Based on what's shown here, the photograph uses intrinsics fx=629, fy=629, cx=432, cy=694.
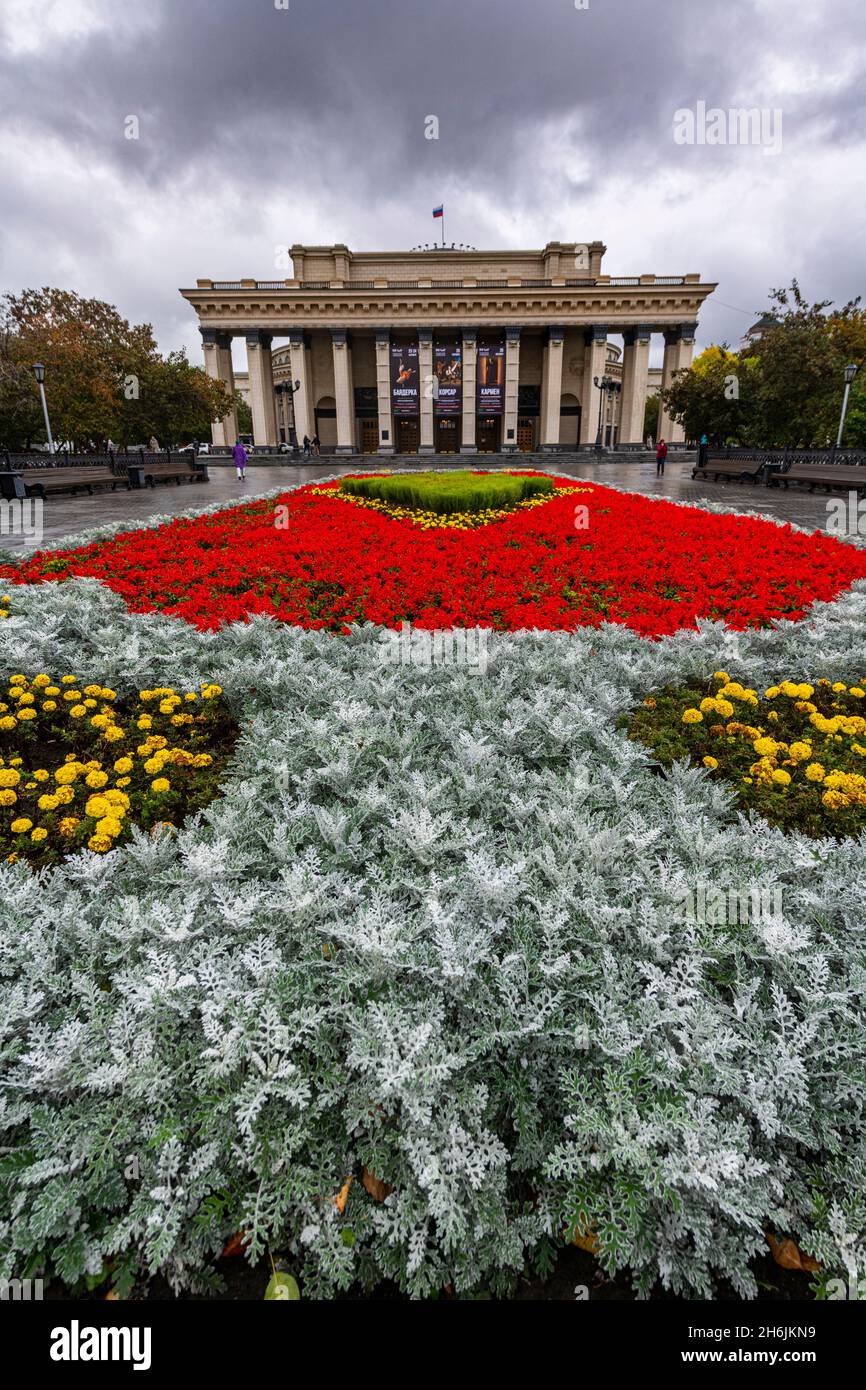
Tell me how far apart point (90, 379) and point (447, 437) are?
125 feet

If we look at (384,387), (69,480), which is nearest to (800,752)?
(69,480)

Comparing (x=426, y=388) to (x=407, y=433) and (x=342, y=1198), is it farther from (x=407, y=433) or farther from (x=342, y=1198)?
(x=342, y=1198)

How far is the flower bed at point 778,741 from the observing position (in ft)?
10.2

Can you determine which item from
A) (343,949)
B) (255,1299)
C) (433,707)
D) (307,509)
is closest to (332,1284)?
(255,1299)

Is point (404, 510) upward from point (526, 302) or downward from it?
downward

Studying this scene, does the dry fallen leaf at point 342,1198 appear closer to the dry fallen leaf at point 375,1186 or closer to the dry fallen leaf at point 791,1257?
the dry fallen leaf at point 375,1186

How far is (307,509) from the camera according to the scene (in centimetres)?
1274

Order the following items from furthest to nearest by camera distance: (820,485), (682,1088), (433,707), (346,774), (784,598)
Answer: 1. (820,485)
2. (784,598)
3. (433,707)
4. (346,774)
5. (682,1088)

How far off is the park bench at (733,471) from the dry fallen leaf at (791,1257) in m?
23.8

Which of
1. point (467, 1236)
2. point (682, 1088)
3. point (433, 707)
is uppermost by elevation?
point (433, 707)

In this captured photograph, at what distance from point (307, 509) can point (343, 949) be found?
11.7m

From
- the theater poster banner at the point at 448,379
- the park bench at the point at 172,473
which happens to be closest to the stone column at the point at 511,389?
the theater poster banner at the point at 448,379

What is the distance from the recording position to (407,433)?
192 feet
